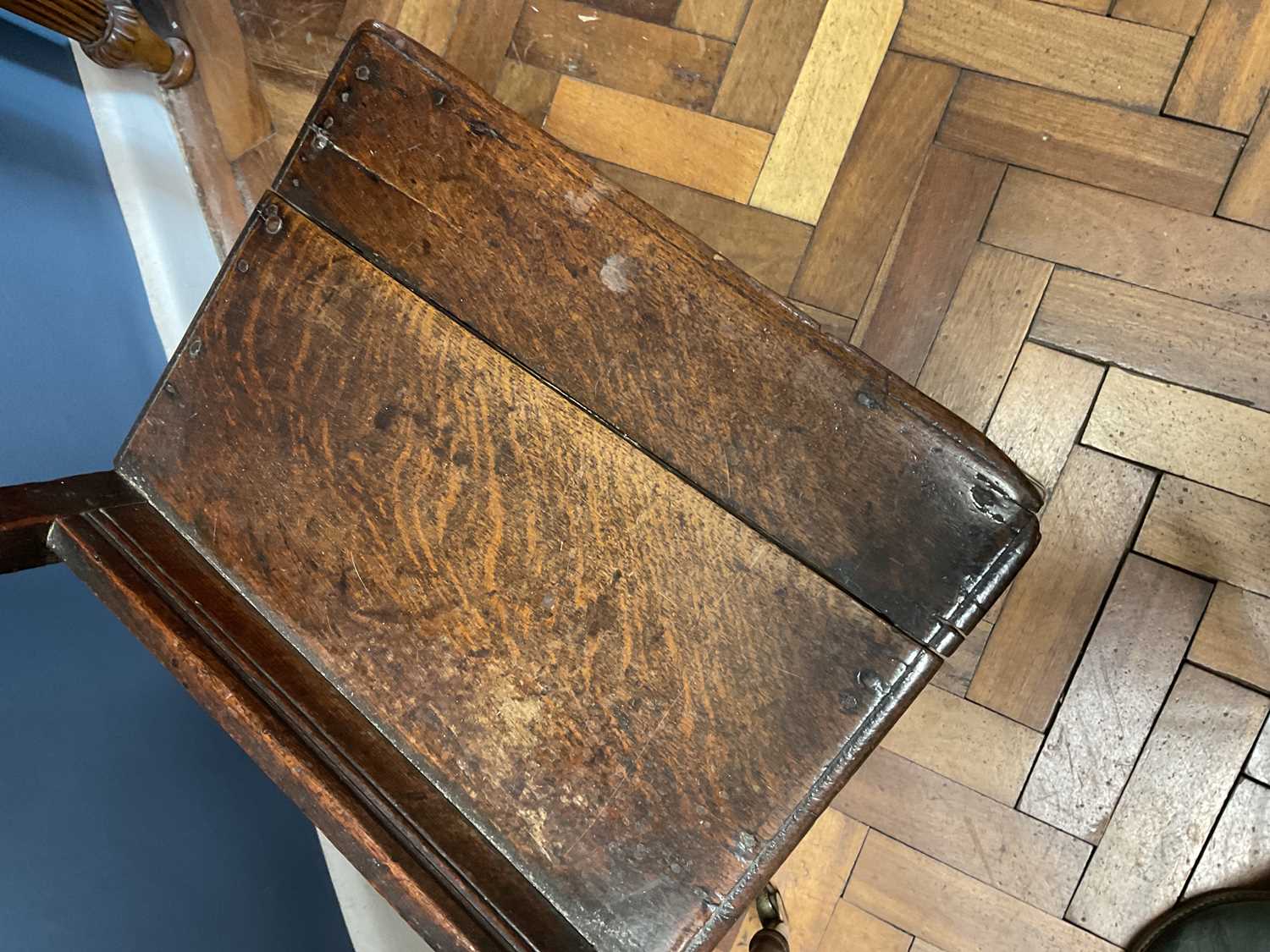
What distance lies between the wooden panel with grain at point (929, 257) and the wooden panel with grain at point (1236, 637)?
1.42ft

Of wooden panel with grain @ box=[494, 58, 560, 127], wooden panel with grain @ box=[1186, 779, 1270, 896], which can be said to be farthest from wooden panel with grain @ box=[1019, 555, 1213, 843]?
wooden panel with grain @ box=[494, 58, 560, 127]

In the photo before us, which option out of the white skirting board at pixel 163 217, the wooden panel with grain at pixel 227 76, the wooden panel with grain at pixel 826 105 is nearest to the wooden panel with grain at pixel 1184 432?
the wooden panel with grain at pixel 826 105

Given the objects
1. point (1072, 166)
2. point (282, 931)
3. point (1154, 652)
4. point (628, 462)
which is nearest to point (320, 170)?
point (628, 462)

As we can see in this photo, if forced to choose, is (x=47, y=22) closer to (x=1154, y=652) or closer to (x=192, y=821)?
(x=192, y=821)

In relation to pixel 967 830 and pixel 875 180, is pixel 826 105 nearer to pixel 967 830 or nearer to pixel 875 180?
pixel 875 180

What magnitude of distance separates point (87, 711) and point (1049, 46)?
1257mm

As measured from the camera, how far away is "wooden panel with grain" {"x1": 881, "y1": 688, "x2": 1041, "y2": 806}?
3.76 ft

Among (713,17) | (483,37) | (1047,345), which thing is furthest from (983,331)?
(483,37)

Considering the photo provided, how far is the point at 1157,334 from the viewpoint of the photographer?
1.10 meters

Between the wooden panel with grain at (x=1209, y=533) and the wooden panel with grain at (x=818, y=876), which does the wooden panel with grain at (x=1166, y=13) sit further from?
the wooden panel with grain at (x=818, y=876)

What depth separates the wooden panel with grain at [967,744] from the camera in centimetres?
115

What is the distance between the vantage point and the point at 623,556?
2.21ft

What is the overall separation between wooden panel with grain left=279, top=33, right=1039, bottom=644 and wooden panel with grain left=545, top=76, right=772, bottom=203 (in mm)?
621

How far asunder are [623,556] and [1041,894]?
808 mm
